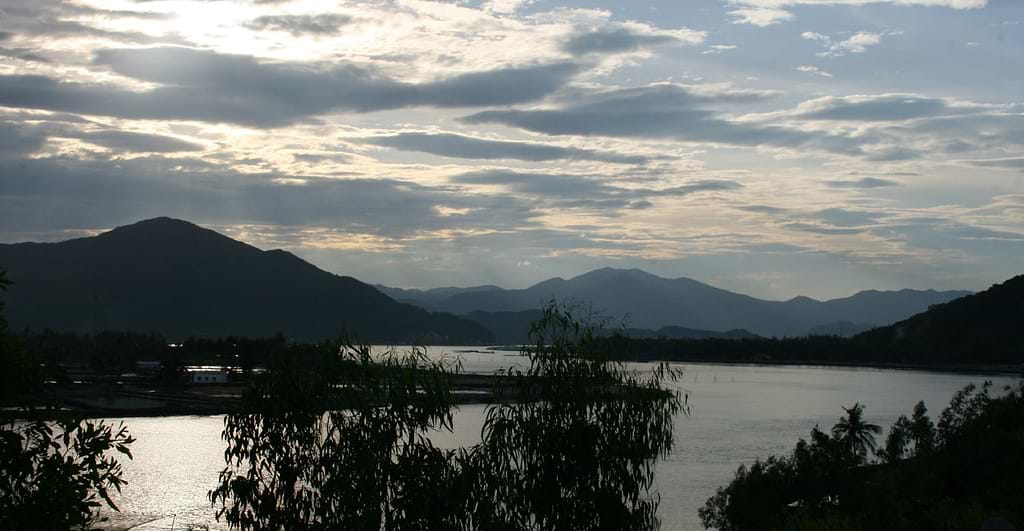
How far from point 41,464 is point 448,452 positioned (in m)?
8.86

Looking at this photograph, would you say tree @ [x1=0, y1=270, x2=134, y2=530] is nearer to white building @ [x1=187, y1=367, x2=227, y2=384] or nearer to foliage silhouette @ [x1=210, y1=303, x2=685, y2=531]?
foliage silhouette @ [x1=210, y1=303, x2=685, y2=531]

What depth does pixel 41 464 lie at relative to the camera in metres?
9.22

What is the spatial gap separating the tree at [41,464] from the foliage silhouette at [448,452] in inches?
248

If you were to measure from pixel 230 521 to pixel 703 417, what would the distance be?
73914 mm

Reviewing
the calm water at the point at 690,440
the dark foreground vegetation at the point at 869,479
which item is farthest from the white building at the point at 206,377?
the dark foreground vegetation at the point at 869,479

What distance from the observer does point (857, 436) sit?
55438 millimetres

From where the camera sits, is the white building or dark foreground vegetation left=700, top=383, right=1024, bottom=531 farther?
the white building

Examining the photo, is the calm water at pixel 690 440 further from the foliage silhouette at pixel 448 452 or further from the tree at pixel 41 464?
the tree at pixel 41 464

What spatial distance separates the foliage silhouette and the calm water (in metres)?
20.3

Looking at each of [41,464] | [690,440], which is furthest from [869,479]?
[41,464]

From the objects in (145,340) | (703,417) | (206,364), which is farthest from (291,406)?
(145,340)

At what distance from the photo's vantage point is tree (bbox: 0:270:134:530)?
889 centimetres

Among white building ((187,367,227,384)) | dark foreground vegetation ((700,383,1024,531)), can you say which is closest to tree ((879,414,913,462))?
dark foreground vegetation ((700,383,1024,531))

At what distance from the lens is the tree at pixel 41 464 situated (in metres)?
8.89
